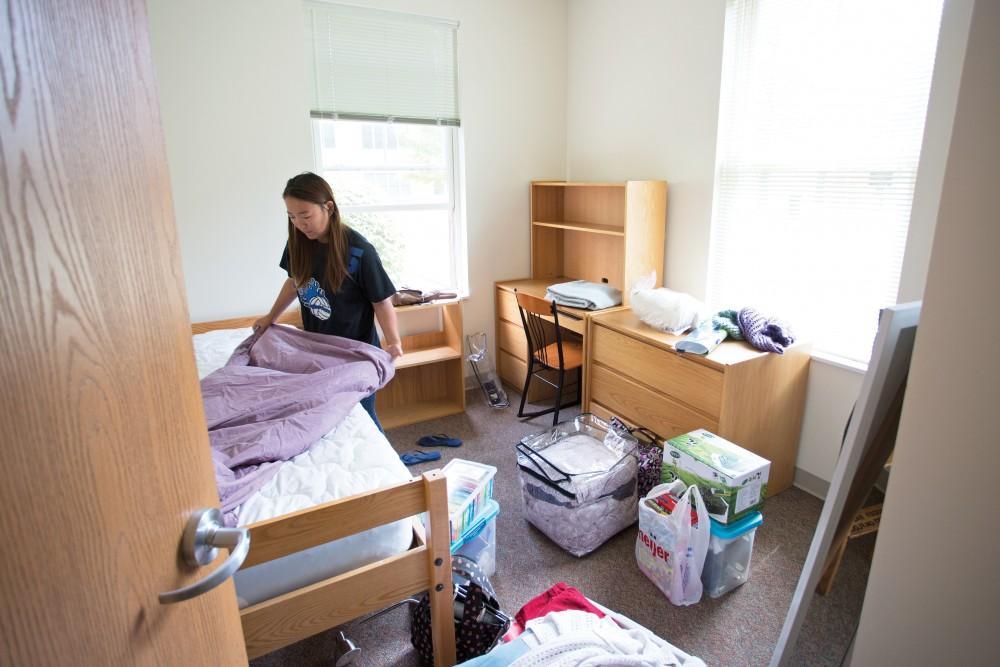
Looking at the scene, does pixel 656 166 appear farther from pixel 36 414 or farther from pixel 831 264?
pixel 36 414

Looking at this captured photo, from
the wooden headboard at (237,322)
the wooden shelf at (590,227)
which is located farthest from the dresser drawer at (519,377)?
the wooden headboard at (237,322)

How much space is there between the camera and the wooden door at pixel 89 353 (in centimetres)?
50

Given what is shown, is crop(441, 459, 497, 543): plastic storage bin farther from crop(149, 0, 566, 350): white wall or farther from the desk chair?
crop(149, 0, 566, 350): white wall

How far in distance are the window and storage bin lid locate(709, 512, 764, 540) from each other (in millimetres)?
2354

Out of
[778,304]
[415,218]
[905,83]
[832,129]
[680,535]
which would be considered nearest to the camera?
[680,535]

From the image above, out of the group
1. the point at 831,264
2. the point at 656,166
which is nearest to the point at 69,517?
the point at 831,264

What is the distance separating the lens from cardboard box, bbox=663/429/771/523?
1900mm

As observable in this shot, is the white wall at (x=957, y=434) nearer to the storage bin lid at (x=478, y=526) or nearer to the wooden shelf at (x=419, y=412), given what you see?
the storage bin lid at (x=478, y=526)

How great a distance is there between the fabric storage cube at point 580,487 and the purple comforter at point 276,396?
724 mm

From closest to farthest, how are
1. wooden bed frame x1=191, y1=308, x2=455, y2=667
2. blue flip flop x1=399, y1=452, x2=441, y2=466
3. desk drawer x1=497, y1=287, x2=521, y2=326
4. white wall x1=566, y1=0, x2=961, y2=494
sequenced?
wooden bed frame x1=191, y1=308, x2=455, y2=667
white wall x1=566, y1=0, x2=961, y2=494
blue flip flop x1=399, y1=452, x2=441, y2=466
desk drawer x1=497, y1=287, x2=521, y2=326

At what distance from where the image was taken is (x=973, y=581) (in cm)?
90

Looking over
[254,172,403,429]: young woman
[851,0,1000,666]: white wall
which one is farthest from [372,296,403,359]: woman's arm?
[851,0,1000,666]: white wall

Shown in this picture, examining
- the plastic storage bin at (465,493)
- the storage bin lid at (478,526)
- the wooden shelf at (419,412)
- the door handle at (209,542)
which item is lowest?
the wooden shelf at (419,412)

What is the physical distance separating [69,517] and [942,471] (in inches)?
48.0
